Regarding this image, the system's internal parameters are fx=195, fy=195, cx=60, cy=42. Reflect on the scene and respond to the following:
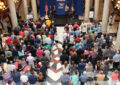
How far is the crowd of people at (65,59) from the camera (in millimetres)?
9430

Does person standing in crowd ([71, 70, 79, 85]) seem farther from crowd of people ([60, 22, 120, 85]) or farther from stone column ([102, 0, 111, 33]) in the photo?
stone column ([102, 0, 111, 33])

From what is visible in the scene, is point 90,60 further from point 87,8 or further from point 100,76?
point 87,8

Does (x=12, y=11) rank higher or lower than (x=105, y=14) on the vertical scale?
higher

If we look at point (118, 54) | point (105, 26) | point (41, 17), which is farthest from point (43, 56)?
point (41, 17)

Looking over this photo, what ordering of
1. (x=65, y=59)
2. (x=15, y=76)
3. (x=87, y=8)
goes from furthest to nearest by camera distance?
(x=87, y=8) → (x=65, y=59) → (x=15, y=76)

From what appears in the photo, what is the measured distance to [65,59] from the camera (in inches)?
428

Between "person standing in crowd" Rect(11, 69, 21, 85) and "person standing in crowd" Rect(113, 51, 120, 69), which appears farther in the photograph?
"person standing in crowd" Rect(113, 51, 120, 69)

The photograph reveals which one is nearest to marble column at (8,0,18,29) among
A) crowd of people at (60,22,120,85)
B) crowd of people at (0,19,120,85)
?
crowd of people at (0,19,120,85)

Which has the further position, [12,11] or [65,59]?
[12,11]

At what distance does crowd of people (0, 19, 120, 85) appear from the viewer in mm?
9430

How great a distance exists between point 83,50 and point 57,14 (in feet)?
30.9

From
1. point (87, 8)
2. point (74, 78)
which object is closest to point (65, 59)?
point (74, 78)

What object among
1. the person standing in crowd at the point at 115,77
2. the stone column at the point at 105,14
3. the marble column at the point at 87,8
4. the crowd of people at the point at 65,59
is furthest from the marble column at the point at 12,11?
the person standing in crowd at the point at 115,77

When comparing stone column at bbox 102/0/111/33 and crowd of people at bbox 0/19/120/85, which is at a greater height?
stone column at bbox 102/0/111/33
